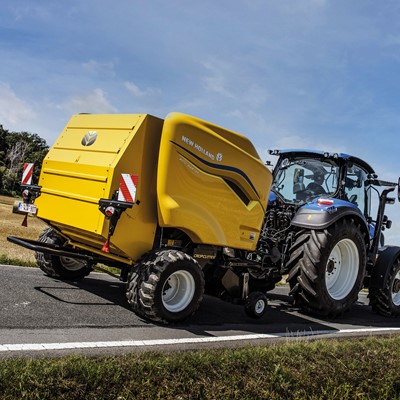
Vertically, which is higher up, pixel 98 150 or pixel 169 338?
pixel 98 150

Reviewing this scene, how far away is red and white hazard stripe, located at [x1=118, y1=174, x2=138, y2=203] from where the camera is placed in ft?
16.3

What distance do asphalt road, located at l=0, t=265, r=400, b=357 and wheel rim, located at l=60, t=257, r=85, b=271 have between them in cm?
23

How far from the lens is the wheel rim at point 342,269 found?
735cm

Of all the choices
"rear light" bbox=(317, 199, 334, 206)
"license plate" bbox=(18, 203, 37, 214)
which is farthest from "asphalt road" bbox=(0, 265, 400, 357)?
"rear light" bbox=(317, 199, 334, 206)

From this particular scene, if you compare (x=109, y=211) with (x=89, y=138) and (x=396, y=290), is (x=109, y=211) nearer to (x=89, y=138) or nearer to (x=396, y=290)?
(x=89, y=138)

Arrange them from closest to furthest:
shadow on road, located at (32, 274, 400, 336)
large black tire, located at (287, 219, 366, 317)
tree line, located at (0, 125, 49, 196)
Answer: shadow on road, located at (32, 274, 400, 336), large black tire, located at (287, 219, 366, 317), tree line, located at (0, 125, 49, 196)

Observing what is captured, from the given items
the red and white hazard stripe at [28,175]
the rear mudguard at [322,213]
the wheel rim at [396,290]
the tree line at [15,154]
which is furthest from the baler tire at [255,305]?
the tree line at [15,154]

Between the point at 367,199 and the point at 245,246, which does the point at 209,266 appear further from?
the point at 367,199

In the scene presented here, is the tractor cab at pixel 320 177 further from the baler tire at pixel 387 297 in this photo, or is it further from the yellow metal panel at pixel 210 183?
the yellow metal panel at pixel 210 183

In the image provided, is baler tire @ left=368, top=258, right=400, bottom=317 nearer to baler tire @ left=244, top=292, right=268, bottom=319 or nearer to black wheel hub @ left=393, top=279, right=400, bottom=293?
black wheel hub @ left=393, top=279, right=400, bottom=293

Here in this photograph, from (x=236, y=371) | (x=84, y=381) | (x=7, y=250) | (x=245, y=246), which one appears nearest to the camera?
(x=84, y=381)

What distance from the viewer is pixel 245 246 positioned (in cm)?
643

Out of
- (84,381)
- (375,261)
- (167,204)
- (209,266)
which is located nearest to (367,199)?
(375,261)

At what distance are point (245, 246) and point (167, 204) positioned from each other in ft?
5.34
